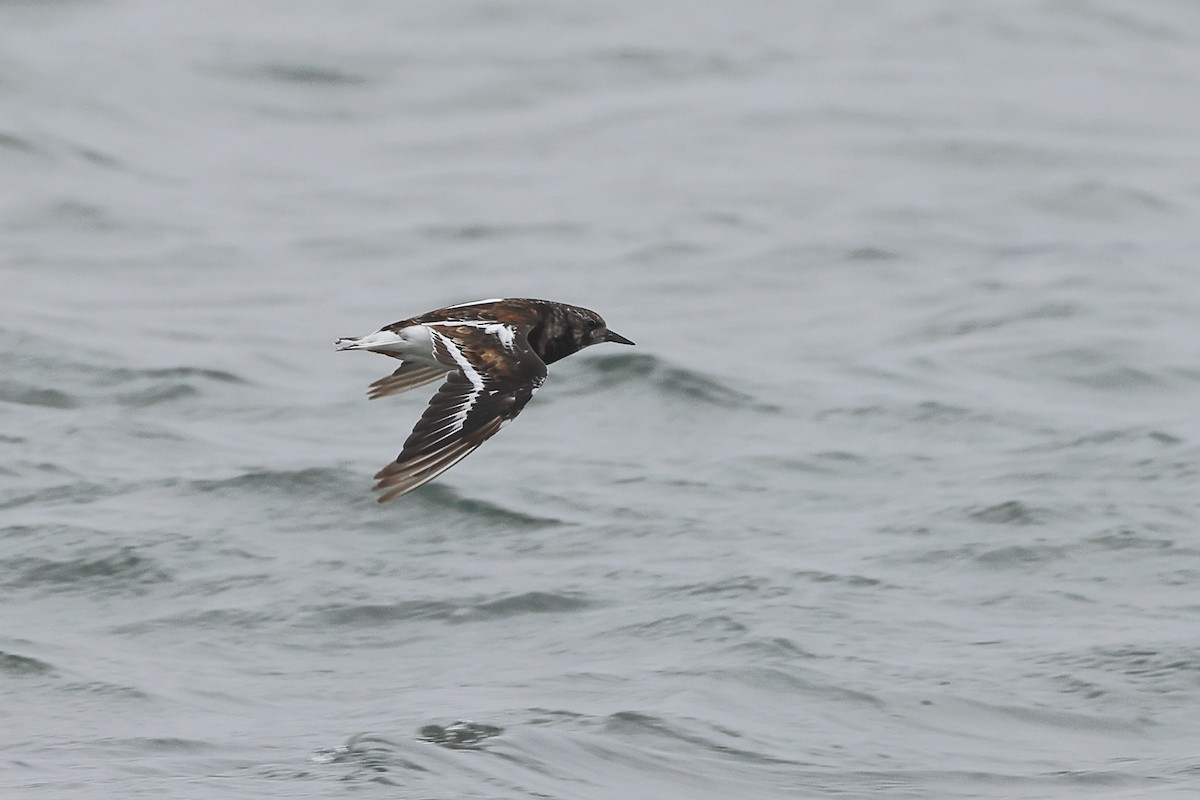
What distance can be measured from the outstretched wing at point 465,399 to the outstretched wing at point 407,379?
637 millimetres

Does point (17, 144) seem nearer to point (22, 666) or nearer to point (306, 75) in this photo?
point (306, 75)

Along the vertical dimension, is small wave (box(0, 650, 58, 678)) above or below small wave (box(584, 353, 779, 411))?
below

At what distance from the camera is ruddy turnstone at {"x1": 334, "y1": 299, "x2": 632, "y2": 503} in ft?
19.0

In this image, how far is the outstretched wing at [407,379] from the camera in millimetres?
7043

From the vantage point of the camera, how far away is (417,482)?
18.5ft

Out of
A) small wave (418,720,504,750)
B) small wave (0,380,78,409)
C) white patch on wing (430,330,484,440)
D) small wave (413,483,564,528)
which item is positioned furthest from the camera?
small wave (0,380,78,409)

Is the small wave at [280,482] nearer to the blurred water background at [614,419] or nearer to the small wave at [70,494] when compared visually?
the blurred water background at [614,419]

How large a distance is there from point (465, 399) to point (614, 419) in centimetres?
475

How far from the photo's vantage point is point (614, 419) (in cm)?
1073

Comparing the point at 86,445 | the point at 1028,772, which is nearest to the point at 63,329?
the point at 86,445

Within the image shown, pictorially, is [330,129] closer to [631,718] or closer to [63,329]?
[63,329]

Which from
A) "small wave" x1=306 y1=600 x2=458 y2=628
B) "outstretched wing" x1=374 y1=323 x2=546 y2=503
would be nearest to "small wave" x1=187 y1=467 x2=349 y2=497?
"small wave" x1=306 y1=600 x2=458 y2=628

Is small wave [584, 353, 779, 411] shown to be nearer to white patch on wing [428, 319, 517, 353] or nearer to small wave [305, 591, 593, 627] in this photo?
small wave [305, 591, 593, 627]

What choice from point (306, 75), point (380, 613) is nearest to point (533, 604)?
point (380, 613)
